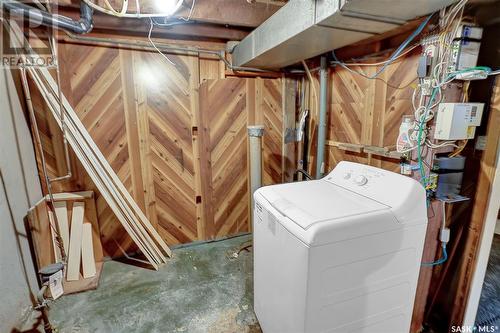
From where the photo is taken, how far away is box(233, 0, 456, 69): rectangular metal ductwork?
121cm

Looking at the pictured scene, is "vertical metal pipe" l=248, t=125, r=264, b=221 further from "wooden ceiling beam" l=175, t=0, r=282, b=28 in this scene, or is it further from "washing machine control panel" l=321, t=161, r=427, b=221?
"wooden ceiling beam" l=175, t=0, r=282, b=28

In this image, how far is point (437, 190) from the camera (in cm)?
160

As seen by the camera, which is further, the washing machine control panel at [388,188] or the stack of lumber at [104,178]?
the stack of lumber at [104,178]

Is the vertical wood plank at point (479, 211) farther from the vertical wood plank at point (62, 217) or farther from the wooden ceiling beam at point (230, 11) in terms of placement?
the vertical wood plank at point (62, 217)

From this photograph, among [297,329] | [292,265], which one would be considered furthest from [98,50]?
[297,329]

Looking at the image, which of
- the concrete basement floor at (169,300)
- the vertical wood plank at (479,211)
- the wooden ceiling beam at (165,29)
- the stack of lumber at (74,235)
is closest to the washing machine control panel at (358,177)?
the vertical wood plank at (479,211)

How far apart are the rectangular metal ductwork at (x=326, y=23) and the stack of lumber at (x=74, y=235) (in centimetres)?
216

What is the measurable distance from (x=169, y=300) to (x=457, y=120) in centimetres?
238

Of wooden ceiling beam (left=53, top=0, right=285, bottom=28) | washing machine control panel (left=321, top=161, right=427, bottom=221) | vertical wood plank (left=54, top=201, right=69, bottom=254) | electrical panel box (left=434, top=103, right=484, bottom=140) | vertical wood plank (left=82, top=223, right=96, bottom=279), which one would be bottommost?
vertical wood plank (left=82, top=223, right=96, bottom=279)

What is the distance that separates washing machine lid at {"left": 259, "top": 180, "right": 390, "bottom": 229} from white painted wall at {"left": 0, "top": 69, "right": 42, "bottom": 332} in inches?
69.8

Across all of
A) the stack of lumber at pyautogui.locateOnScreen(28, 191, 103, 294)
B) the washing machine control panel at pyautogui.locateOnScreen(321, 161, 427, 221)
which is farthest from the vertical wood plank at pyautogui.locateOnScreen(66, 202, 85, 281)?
the washing machine control panel at pyautogui.locateOnScreen(321, 161, 427, 221)

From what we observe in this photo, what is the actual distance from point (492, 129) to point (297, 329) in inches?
59.7

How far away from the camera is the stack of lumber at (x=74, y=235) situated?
7.30ft

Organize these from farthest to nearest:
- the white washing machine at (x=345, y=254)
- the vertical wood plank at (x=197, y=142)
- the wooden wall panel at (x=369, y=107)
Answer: the vertical wood plank at (x=197, y=142) < the wooden wall panel at (x=369, y=107) < the white washing machine at (x=345, y=254)
